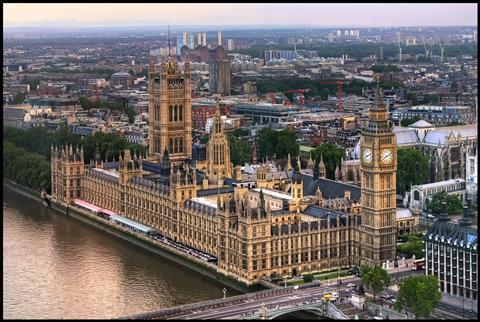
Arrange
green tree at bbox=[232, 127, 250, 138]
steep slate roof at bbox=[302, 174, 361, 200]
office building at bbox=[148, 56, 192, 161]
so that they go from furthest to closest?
green tree at bbox=[232, 127, 250, 138] < office building at bbox=[148, 56, 192, 161] < steep slate roof at bbox=[302, 174, 361, 200]

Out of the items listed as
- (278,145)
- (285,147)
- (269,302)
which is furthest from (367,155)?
(278,145)

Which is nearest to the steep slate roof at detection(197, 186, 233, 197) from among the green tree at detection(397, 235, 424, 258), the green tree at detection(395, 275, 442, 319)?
the green tree at detection(397, 235, 424, 258)

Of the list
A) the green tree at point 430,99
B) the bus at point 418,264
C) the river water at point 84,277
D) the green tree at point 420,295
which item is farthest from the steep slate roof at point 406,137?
the green tree at point 430,99

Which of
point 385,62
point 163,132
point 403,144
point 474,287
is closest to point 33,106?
point 163,132

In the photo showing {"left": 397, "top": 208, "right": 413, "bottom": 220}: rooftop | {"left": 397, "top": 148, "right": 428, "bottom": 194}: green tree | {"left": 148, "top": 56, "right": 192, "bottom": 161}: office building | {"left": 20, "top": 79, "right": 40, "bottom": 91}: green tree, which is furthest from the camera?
{"left": 20, "top": 79, "right": 40, "bottom": 91}: green tree

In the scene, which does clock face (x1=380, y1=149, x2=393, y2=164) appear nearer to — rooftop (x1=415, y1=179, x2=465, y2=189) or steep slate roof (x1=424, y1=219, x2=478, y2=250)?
steep slate roof (x1=424, y1=219, x2=478, y2=250)

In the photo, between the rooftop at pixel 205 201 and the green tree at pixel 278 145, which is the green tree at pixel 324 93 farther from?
the rooftop at pixel 205 201

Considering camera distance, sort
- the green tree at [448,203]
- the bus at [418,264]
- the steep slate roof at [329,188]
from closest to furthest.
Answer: the bus at [418,264] → the steep slate roof at [329,188] → the green tree at [448,203]
